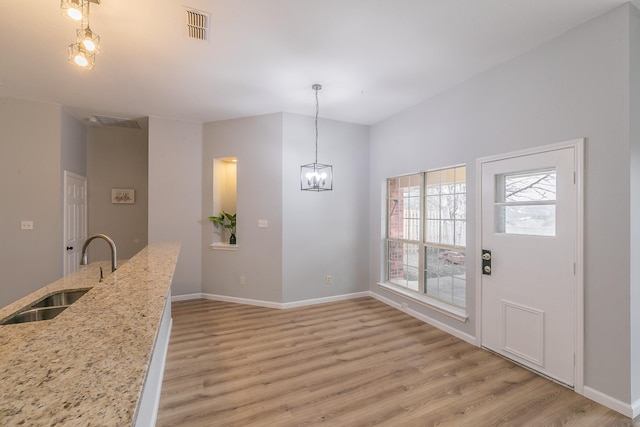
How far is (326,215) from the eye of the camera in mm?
4656

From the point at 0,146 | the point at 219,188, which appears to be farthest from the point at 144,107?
the point at 0,146

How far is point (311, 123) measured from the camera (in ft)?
14.8

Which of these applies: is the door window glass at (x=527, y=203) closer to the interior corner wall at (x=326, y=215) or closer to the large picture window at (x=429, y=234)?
the large picture window at (x=429, y=234)

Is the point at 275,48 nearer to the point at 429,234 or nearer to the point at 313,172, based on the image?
the point at 313,172

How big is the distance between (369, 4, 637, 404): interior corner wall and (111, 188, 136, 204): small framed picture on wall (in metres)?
5.63

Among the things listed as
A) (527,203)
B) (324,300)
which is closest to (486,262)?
(527,203)

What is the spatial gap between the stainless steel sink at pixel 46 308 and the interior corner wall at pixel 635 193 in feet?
13.0

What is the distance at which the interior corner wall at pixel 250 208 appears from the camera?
4.36 metres

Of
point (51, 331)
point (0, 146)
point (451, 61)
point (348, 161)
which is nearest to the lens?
point (51, 331)

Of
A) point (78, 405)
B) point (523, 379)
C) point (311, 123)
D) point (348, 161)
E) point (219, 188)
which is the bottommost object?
point (523, 379)

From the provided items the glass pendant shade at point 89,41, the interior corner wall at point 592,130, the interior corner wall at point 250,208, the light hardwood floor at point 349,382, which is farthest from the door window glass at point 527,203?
the glass pendant shade at point 89,41

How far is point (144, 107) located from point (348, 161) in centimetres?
316

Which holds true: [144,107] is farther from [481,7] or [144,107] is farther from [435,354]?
[435,354]

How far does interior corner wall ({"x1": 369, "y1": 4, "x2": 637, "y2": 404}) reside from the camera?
2.10 metres
